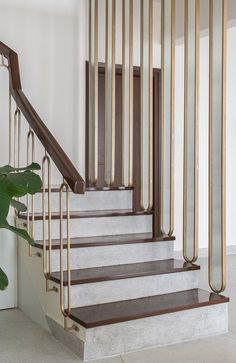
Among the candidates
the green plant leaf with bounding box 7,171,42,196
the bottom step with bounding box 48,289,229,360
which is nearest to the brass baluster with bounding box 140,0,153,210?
the bottom step with bounding box 48,289,229,360

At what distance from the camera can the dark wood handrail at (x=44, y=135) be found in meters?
2.83

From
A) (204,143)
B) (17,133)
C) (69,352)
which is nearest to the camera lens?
(69,352)

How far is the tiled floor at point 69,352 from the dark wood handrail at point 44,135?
99cm

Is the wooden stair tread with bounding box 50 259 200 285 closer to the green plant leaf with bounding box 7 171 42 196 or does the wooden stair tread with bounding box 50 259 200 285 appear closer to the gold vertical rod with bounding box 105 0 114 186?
the green plant leaf with bounding box 7 171 42 196

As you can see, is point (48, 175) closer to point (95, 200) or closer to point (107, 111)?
point (95, 200)

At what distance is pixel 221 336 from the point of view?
3168 mm

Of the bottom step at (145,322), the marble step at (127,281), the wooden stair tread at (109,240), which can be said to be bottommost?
the bottom step at (145,322)

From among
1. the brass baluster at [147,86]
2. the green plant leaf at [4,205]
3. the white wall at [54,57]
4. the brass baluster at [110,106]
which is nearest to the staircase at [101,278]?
the brass baluster at [147,86]

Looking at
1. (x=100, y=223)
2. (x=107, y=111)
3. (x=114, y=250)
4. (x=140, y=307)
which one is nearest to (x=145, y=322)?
(x=140, y=307)

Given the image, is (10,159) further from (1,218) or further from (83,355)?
(83,355)

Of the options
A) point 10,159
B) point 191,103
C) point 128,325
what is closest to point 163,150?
point 191,103

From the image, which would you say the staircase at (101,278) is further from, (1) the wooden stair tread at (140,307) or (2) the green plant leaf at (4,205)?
(2) the green plant leaf at (4,205)

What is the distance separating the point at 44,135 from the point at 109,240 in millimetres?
936

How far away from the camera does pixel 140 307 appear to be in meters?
3.06
